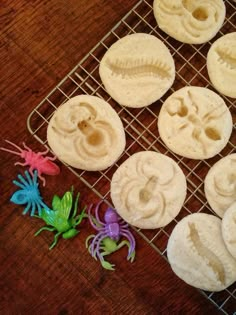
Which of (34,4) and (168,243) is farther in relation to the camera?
(34,4)

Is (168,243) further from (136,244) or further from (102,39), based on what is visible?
(102,39)

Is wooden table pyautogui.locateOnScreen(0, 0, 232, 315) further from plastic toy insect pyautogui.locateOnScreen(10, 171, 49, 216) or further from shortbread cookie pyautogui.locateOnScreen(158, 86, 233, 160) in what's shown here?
shortbread cookie pyautogui.locateOnScreen(158, 86, 233, 160)

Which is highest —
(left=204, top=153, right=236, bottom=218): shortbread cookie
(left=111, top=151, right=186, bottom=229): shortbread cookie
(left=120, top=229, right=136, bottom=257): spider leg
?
(left=111, top=151, right=186, bottom=229): shortbread cookie

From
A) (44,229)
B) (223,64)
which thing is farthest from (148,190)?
(223,64)

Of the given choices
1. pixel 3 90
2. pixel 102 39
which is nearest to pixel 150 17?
pixel 102 39

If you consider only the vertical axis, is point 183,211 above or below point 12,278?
below

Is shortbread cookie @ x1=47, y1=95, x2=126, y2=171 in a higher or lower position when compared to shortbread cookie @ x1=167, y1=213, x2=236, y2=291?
higher

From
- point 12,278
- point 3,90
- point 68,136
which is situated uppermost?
point 3,90

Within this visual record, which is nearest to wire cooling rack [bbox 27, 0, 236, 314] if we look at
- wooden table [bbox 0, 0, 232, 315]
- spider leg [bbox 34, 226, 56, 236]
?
wooden table [bbox 0, 0, 232, 315]
